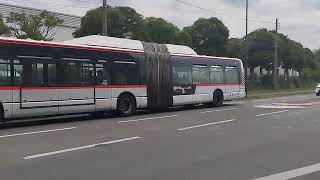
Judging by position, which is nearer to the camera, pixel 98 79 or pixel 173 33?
pixel 98 79

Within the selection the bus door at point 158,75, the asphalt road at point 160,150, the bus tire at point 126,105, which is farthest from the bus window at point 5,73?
the bus door at point 158,75

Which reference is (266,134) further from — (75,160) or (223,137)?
(75,160)

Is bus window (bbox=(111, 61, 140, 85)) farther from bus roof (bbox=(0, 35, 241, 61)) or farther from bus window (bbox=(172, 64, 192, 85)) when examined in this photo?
bus window (bbox=(172, 64, 192, 85))

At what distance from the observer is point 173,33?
49406 mm

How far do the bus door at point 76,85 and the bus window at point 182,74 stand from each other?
18.6 ft

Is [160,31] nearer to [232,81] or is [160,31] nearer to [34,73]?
[232,81]

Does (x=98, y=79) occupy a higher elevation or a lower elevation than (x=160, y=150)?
higher

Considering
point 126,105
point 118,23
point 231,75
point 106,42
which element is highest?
point 118,23

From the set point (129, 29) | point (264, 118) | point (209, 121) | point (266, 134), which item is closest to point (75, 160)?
point (266, 134)

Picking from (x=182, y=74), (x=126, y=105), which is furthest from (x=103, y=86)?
(x=182, y=74)

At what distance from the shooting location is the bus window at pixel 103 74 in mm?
20658

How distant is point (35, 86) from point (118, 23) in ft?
80.7

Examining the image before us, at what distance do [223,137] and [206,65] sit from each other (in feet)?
44.1

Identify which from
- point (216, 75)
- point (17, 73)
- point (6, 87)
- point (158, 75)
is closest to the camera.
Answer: point (6, 87)
